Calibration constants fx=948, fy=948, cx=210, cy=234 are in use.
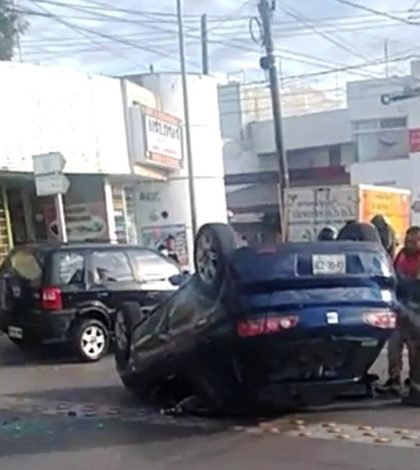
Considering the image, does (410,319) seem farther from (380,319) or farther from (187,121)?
(187,121)

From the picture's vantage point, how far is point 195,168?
27.7 metres

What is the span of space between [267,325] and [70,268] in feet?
20.0

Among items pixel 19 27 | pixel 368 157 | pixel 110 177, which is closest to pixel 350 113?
pixel 368 157

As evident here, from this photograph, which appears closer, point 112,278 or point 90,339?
Result: point 90,339

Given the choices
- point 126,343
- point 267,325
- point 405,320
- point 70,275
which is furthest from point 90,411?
point 70,275

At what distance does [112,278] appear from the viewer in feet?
45.0

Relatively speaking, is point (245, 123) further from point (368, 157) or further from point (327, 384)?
point (327, 384)

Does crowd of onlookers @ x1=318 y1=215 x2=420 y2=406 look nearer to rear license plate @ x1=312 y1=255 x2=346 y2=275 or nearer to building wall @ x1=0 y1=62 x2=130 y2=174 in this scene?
rear license plate @ x1=312 y1=255 x2=346 y2=275

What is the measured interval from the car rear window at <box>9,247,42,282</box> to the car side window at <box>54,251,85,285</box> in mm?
274

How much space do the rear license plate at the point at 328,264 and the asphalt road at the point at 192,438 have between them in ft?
4.43

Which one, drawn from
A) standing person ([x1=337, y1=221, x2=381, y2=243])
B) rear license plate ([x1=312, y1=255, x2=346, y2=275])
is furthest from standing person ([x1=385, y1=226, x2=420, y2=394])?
rear license plate ([x1=312, y1=255, x2=346, y2=275])

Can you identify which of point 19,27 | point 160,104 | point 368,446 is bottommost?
point 368,446

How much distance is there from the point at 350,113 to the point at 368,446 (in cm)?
3853

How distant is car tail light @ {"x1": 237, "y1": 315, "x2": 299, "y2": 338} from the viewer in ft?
25.3
